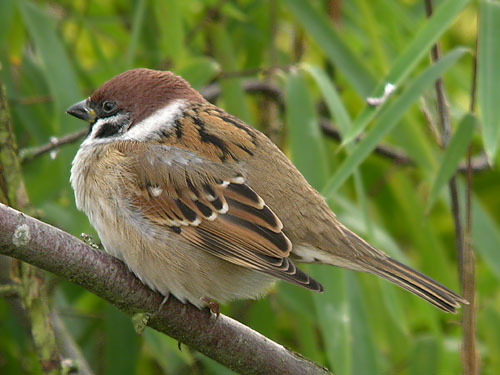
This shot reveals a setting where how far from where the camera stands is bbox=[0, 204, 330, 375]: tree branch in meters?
1.96

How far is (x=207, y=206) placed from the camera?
2658 millimetres

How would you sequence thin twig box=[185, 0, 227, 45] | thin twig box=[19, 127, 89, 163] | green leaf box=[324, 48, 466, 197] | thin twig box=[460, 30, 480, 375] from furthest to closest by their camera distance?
thin twig box=[185, 0, 227, 45] < thin twig box=[19, 127, 89, 163] < green leaf box=[324, 48, 466, 197] < thin twig box=[460, 30, 480, 375]

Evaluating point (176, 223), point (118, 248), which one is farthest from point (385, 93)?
point (118, 248)

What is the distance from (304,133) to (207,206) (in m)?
0.75

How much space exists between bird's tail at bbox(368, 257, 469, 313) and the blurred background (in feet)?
0.41

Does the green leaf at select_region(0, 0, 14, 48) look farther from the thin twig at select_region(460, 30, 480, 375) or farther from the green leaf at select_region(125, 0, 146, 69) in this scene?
the thin twig at select_region(460, 30, 480, 375)

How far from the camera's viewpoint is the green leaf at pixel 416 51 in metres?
2.76

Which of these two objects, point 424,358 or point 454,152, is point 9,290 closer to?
point 454,152

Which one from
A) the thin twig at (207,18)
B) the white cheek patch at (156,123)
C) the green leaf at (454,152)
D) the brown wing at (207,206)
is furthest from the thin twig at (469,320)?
the thin twig at (207,18)

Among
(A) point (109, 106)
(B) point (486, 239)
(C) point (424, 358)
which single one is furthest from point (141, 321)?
(B) point (486, 239)

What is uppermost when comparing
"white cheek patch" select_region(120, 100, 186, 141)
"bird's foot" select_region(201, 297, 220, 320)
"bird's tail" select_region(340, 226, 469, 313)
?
"bird's tail" select_region(340, 226, 469, 313)

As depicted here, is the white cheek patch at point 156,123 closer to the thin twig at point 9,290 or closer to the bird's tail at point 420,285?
the thin twig at point 9,290

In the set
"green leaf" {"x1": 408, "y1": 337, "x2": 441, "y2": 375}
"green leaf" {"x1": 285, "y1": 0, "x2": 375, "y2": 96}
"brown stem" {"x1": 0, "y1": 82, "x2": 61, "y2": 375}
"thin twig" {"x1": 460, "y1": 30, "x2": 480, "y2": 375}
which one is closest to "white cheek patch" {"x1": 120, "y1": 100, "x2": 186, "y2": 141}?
"brown stem" {"x1": 0, "y1": 82, "x2": 61, "y2": 375}

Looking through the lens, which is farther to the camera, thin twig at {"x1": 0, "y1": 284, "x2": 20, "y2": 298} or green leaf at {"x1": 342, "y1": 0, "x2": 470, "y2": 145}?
green leaf at {"x1": 342, "y1": 0, "x2": 470, "y2": 145}
